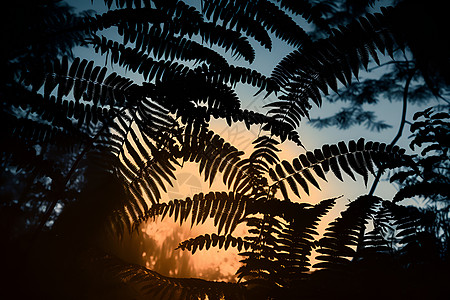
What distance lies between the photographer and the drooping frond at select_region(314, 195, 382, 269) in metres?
0.66

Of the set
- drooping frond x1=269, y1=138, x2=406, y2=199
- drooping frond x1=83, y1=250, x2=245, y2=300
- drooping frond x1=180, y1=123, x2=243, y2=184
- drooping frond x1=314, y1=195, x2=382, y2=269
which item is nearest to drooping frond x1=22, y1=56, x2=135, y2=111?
drooping frond x1=180, y1=123, x2=243, y2=184

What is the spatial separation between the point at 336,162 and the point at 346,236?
0.85 feet

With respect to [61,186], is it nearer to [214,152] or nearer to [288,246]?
[214,152]

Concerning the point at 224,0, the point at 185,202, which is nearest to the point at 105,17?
the point at 224,0

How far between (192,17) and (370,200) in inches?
35.4

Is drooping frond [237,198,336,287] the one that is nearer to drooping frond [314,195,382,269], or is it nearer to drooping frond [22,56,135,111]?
drooping frond [314,195,382,269]

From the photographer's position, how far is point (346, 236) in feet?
2.20

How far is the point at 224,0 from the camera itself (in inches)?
40.5

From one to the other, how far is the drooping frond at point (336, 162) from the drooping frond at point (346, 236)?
0.15m

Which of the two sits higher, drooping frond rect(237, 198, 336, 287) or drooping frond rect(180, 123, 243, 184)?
drooping frond rect(180, 123, 243, 184)

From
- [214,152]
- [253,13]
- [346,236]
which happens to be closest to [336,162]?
[346,236]

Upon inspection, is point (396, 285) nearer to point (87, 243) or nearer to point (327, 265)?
point (327, 265)

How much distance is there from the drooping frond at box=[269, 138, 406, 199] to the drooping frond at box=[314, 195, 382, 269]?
146mm

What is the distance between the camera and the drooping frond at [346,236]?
0.66m
